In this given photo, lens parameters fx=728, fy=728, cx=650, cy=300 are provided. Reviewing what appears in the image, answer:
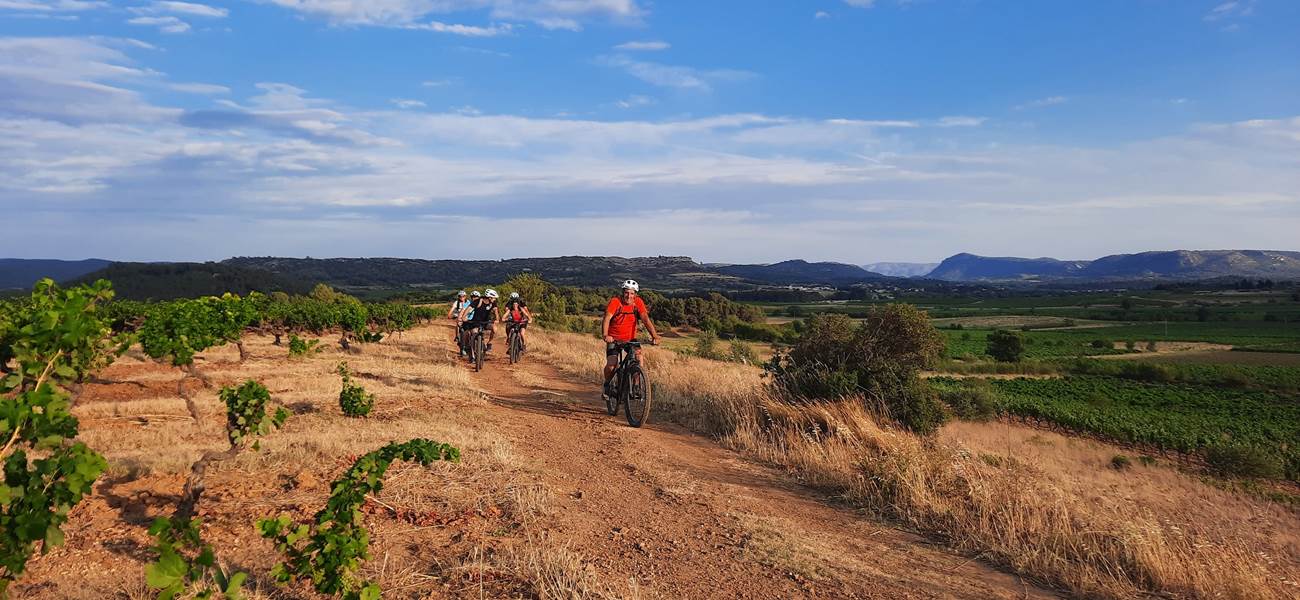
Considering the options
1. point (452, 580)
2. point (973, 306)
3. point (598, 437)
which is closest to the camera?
point (452, 580)

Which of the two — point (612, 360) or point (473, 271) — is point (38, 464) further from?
point (473, 271)

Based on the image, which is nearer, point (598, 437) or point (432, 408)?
point (598, 437)

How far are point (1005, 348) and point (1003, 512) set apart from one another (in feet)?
191

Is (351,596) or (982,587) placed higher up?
(351,596)

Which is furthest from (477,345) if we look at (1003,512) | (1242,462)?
(1242,462)

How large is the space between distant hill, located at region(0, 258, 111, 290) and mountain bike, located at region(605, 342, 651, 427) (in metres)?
110

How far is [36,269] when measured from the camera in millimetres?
117188

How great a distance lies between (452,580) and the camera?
13.5 ft

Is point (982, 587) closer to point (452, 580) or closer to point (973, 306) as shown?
point (452, 580)

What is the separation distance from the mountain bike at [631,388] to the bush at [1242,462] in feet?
67.8

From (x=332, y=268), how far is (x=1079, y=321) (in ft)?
371

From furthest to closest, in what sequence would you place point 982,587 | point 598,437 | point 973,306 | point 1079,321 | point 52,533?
1. point 973,306
2. point 1079,321
3. point 598,437
4. point 982,587
5. point 52,533

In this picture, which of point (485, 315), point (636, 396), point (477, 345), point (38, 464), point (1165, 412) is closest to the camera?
point (38, 464)

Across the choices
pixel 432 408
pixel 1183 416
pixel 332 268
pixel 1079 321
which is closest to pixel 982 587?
pixel 432 408
